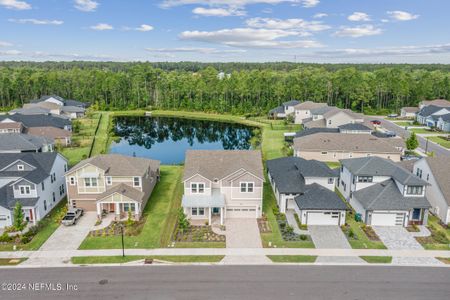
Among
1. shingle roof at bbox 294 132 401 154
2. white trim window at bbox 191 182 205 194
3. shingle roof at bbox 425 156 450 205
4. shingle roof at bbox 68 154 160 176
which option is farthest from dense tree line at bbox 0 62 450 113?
white trim window at bbox 191 182 205 194

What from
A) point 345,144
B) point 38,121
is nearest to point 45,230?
point 345,144

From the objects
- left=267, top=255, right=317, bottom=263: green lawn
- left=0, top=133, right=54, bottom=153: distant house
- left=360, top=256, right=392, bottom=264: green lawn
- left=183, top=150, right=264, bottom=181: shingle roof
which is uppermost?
left=183, top=150, right=264, bottom=181: shingle roof

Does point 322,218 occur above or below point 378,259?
above

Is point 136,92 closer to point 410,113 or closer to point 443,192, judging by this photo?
point 410,113

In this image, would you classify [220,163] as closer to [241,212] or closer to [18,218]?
[241,212]

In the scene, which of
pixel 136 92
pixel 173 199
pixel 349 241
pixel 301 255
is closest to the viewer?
pixel 301 255

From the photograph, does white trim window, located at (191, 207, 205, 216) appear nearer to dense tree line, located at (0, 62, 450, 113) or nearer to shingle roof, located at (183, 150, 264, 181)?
shingle roof, located at (183, 150, 264, 181)
